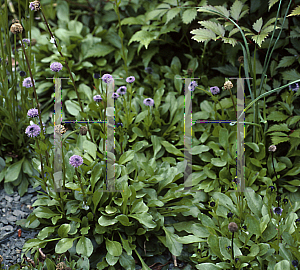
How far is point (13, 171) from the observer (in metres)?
1.92

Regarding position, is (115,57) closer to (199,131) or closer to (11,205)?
(199,131)

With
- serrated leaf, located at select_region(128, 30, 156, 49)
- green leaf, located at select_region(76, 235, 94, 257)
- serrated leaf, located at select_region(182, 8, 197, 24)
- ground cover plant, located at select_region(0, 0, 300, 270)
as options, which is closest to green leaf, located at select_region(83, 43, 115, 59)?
ground cover plant, located at select_region(0, 0, 300, 270)


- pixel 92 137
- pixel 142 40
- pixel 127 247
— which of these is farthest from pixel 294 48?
pixel 127 247

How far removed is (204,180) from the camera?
1922mm

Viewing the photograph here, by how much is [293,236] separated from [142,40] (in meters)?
1.55

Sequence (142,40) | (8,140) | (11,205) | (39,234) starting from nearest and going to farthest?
(39,234) < (11,205) < (8,140) < (142,40)

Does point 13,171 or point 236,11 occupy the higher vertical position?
point 236,11

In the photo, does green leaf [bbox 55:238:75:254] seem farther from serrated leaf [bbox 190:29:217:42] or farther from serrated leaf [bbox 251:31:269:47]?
serrated leaf [bbox 251:31:269:47]

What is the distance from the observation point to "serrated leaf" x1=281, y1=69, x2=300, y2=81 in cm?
198

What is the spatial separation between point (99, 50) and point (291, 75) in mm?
1463

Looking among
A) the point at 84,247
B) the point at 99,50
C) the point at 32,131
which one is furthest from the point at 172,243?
the point at 99,50

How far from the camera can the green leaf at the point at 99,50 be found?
2.55m

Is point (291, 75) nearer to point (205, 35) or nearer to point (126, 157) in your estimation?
point (205, 35)

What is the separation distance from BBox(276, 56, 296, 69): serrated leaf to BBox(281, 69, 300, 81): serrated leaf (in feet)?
0.17
